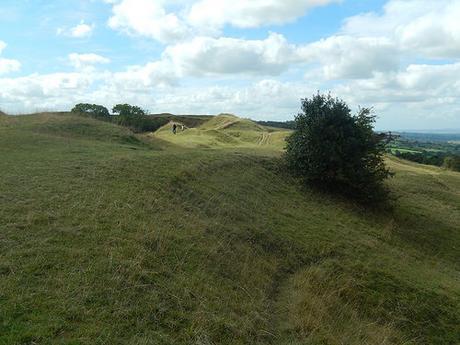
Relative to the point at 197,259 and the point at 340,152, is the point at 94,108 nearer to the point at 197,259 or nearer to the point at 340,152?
the point at 340,152

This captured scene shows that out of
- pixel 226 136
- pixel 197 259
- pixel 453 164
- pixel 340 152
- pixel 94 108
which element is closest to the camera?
pixel 197 259

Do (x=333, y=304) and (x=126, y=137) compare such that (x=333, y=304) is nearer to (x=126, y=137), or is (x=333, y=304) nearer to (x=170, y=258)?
(x=170, y=258)

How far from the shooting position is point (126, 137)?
2738cm

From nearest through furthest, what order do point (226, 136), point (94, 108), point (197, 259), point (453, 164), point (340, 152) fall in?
1. point (197, 259)
2. point (340, 152)
3. point (226, 136)
4. point (94, 108)
5. point (453, 164)

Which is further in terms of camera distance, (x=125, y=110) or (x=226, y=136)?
(x=125, y=110)

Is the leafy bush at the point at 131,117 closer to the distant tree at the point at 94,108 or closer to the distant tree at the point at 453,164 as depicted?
the distant tree at the point at 94,108

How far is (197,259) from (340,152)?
13.8 m

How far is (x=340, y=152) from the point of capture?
21859 millimetres

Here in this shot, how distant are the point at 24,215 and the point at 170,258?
3456 millimetres

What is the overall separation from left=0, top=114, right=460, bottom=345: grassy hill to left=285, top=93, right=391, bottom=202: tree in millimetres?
1655

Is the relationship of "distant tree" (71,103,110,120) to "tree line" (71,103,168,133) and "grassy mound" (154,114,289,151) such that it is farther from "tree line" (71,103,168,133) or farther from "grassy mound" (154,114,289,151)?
"grassy mound" (154,114,289,151)

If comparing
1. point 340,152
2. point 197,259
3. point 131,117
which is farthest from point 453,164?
point 197,259

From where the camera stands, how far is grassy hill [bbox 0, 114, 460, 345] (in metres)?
7.06

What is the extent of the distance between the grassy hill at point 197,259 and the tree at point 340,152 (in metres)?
1.65
